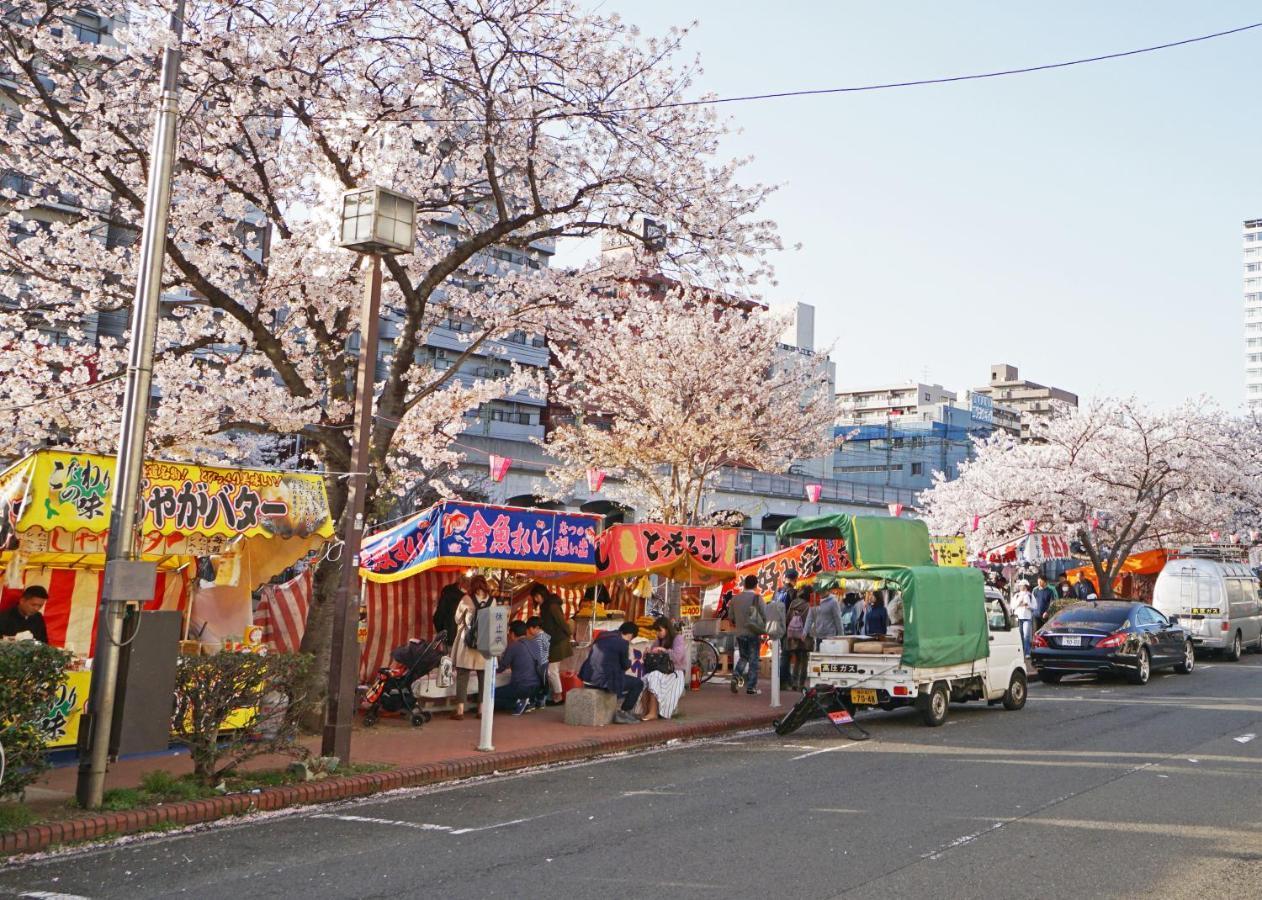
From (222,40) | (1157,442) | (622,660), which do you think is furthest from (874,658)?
(1157,442)

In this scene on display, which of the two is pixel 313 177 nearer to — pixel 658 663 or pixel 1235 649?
pixel 658 663

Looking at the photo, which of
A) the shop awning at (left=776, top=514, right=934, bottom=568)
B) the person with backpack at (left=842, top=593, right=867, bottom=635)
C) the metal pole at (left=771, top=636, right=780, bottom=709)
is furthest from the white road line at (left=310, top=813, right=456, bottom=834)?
the person with backpack at (left=842, top=593, right=867, bottom=635)

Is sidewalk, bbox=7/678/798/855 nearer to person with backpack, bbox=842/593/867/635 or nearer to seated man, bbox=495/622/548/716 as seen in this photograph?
seated man, bbox=495/622/548/716

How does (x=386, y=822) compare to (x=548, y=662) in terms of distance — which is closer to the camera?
(x=386, y=822)

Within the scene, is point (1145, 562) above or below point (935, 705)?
above

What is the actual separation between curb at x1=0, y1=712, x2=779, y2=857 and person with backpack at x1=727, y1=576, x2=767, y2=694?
386 cm

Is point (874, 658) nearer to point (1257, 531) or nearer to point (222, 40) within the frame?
point (222, 40)

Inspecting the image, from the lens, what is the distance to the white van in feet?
90.5

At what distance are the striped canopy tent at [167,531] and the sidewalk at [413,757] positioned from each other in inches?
86.4

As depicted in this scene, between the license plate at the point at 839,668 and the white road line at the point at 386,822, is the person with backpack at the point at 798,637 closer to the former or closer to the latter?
the license plate at the point at 839,668

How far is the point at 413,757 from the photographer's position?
1196cm

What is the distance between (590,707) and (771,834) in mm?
6456

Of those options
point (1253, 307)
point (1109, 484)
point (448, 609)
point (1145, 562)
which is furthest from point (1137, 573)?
point (1253, 307)

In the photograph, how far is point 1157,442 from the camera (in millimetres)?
Answer: 33656
